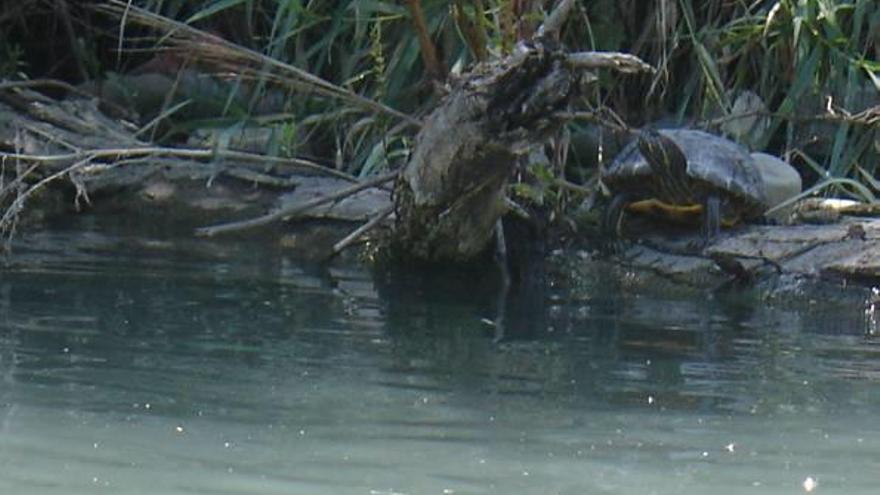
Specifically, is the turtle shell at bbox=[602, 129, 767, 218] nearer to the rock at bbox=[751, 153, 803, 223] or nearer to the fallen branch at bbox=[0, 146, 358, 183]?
the rock at bbox=[751, 153, 803, 223]

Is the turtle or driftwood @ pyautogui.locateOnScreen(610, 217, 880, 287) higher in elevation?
the turtle

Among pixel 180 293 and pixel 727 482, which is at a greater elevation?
pixel 727 482

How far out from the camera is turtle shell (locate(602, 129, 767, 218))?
6.76m

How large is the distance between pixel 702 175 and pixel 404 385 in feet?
8.14

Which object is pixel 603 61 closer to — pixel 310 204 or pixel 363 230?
pixel 363 230

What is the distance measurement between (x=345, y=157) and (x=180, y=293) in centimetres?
192

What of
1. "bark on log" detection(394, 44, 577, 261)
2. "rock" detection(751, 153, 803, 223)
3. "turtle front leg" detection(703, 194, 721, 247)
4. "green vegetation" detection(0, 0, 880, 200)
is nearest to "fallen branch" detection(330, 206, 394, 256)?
"bark on log" detection(394, 44, 577, 261)

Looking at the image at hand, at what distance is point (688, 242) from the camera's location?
6816 mm

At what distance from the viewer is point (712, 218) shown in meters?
6.82

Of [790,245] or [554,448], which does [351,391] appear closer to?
[554,448]

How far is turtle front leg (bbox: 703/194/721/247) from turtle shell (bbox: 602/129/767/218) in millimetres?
32

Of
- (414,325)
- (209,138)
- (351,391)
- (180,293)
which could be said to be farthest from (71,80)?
(351,391)

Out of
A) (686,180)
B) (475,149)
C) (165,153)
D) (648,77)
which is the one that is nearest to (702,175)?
(686,180)

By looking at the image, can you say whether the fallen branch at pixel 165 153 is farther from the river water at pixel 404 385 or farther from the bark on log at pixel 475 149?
the bark on log at pixel 475 149
